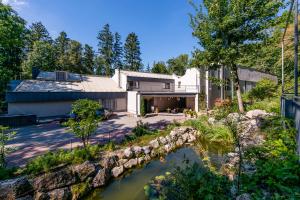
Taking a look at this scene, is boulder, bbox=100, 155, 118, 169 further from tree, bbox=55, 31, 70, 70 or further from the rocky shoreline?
tree, bbox=55, 31, 70, 70

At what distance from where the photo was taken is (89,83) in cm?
2427

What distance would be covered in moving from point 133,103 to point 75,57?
99.6 feet

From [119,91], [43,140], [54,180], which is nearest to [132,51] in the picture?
[119,91]

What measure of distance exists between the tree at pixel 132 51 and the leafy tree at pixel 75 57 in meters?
14.6

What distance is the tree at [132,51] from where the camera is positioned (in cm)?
5484

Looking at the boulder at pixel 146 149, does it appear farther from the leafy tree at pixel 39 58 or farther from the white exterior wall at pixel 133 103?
the leafy tree at pixel 39 58

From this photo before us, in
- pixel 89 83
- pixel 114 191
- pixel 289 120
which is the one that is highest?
pixel 89 83

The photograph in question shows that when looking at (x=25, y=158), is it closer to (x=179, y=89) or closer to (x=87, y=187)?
(x=87, y=187)

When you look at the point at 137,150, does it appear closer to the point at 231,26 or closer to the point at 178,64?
the point at 231,26

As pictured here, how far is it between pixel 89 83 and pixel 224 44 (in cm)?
1859

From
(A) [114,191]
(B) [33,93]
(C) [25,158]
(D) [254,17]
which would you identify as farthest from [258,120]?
(B) [33,93]

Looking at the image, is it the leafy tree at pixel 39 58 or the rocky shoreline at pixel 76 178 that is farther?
the leafy tree at pixel 39 58

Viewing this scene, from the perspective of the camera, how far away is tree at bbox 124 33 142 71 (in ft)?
180

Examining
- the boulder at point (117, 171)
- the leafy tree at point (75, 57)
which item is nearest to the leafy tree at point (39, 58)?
the leafy tree at point (75, 57)
